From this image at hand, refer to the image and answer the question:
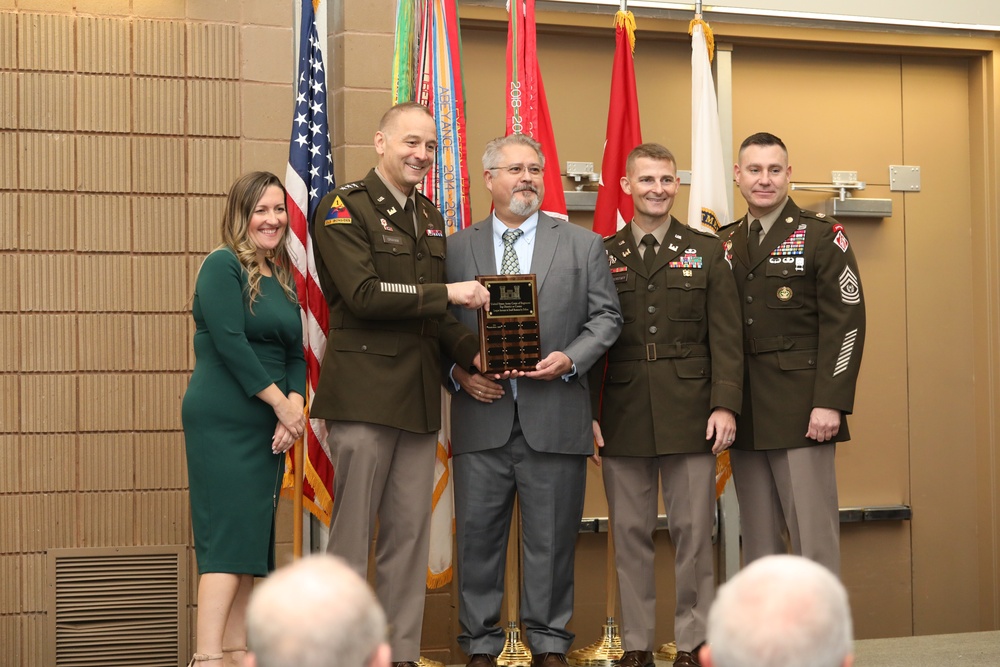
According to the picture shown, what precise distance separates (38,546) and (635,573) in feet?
6.94

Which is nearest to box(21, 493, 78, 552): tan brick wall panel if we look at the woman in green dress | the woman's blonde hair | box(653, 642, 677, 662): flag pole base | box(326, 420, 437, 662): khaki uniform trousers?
the woman in green dress

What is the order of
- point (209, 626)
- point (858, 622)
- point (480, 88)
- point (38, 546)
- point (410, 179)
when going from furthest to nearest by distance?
point (858, 622) < point (480, 88) < point (38, 546) < point (410, 179) < point (209, 626)

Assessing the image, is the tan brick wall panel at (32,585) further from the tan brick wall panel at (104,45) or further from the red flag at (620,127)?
the red flag at (620,127)

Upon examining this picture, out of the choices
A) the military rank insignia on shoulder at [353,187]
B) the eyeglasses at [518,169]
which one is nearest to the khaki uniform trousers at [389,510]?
the military rank insignia on shoulder at [353,187]

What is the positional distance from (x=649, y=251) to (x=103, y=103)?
6.74ft

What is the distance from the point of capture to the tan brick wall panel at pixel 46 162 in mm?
4098

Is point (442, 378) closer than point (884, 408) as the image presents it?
Yes

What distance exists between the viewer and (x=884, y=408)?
526cm

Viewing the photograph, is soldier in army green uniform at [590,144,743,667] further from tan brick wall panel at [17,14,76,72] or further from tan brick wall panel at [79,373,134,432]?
tan brick wall panel at [17,14,76,72]

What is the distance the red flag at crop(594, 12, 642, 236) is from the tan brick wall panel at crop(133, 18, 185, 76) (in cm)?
164

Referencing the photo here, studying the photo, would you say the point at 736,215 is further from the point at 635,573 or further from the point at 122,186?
the point at 122,186

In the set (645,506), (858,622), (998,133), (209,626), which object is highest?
(998,133)

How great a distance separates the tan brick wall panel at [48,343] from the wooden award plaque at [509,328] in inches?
63.4

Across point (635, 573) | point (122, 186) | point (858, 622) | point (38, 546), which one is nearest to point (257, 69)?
point (122, 186)
